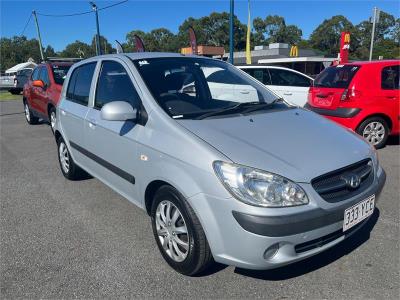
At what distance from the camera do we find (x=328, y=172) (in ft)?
7.50

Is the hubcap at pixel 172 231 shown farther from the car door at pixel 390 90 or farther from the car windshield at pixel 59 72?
the car windshield at pixel 59 72

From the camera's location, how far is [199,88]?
3.61 meters

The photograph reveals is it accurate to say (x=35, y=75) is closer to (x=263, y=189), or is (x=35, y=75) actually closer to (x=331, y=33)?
(x=263, y=189)

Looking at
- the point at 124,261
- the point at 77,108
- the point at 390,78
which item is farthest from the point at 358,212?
the point at 390,78

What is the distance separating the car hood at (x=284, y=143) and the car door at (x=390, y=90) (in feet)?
12.3

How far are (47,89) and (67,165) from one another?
409 cm

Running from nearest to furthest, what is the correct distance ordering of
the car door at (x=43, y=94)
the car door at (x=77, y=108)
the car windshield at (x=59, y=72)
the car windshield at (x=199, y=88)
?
the car windshield at (x=199, y=88), the car door at (x=77, y=108), the car windshield at (x=59, y=72), the car door at (x=43, y=94)

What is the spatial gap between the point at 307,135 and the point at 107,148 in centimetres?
185

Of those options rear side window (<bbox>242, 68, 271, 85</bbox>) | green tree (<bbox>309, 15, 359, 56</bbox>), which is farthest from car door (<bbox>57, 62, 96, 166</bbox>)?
green tree (<bbox>309, 15, 359, 56</bbox>)

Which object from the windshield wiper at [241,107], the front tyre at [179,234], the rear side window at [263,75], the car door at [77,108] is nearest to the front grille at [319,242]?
the front tyre at [179,234]

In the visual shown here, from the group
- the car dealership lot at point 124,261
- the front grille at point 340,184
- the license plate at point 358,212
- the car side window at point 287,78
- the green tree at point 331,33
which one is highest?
the green tree at point 331,33

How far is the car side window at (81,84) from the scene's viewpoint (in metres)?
4.02

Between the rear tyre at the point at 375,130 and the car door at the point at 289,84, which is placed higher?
the car door at the point at 289,84

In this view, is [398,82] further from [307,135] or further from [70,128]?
[70,128]
